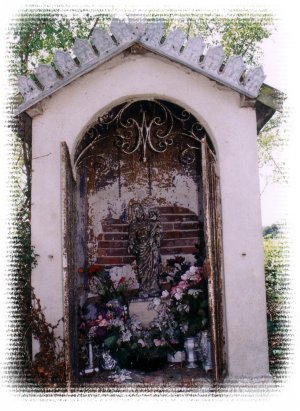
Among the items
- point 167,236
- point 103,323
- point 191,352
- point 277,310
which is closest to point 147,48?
point 167,236

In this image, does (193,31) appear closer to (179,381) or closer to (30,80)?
(30,80)

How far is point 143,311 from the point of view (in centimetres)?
588

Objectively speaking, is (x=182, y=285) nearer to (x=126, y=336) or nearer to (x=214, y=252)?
(x=126, y=336)

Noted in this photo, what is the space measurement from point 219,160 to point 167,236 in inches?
69.0

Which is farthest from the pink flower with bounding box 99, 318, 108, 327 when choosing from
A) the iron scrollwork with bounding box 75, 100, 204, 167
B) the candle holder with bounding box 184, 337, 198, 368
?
the iron scrollwork with bounding box 75, 100, 204, 167

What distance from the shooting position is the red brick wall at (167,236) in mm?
6297

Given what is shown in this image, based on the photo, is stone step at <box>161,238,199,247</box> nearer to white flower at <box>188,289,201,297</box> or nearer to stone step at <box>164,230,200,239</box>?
stone step at <box>164,230,200,239</box>

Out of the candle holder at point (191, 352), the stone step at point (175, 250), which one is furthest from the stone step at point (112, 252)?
the candle holder at point (191, 352)

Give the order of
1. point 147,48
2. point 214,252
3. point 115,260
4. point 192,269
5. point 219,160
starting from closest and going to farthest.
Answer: point 214,252 < point 147,48 < point 219,160 < point 192,269 < point 115,260

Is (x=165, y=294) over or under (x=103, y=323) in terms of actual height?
over

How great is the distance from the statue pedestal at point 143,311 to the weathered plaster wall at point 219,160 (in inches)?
52.6

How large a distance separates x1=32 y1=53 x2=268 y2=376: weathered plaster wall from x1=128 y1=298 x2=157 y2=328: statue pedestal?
4.38ft

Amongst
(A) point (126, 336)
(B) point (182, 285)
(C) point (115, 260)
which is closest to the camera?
(A) point (126, 336)

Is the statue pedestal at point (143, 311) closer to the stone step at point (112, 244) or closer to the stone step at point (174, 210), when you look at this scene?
the stone step at point (112, 244)
